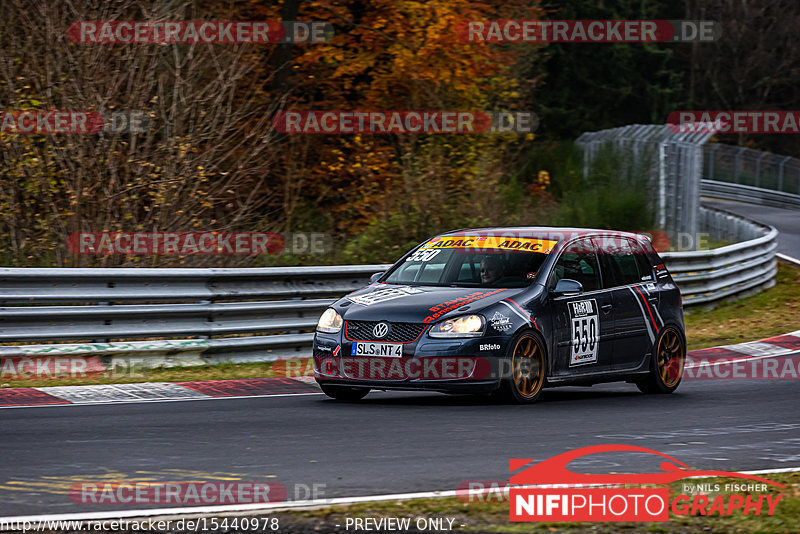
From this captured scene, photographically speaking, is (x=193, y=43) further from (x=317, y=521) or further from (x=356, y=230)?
(x=317, y=521)

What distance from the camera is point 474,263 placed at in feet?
37.7

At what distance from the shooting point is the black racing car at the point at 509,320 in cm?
1042

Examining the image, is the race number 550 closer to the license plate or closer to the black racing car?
the black racing car

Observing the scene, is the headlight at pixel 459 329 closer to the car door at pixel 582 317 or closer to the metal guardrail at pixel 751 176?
the car door at pixel 582 317

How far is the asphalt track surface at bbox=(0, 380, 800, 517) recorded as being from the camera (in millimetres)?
7293

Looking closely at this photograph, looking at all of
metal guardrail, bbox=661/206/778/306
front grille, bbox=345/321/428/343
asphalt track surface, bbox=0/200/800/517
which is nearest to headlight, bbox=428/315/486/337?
front grille, bbox=345/321/428/343

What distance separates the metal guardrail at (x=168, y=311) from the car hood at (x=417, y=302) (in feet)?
8.73

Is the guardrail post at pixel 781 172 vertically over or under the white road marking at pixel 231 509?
over

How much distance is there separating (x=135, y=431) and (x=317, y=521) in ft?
10.4

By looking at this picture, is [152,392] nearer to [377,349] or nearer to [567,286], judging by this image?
[377,349]

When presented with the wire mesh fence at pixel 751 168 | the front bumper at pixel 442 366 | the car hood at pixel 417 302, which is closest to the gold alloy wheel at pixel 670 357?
the car hood at pixel 417 302

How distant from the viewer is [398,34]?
24312 millimetres

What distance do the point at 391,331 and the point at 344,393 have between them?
1.01m

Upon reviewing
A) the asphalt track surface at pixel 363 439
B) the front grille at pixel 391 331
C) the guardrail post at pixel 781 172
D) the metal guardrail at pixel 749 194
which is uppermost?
the guardrail post at pixel 781 172
